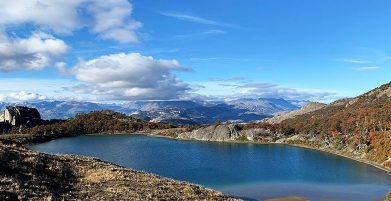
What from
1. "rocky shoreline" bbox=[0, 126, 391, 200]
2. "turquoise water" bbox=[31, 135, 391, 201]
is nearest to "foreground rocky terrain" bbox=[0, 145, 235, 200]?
"rocky shoreline" bbox=[0, 126, 391, 200]

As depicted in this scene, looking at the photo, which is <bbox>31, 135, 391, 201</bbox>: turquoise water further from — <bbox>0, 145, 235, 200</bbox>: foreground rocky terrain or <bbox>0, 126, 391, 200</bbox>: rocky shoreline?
<bbox>0, 145, 235, 200</bbox>: foreground rocky terrain

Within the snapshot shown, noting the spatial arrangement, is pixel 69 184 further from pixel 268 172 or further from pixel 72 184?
pixel 268 172

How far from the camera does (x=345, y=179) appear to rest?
114 metres

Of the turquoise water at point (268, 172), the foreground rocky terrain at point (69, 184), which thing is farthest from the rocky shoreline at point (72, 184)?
the turquoise water at point (268, 172)

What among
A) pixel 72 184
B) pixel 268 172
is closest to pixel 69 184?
pixel 72 184

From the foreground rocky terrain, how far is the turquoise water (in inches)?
1671

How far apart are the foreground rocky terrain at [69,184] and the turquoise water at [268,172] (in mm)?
42453

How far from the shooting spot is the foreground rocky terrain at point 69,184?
96.1 ft

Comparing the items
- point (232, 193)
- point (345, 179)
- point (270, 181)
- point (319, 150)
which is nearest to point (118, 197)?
point (232, 193)

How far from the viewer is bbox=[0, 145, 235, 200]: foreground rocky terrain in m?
29.3

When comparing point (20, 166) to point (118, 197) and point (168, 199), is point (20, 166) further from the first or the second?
point (168, 199)

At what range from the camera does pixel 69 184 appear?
36312 mm

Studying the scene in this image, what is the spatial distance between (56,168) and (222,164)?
99460 mm

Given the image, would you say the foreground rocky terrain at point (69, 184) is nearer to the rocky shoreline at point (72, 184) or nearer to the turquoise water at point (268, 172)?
the rocky shoreline at point (72, 184)
